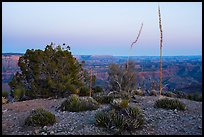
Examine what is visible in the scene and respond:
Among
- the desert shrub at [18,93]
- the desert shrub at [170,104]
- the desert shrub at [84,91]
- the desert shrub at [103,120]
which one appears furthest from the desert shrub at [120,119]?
the desert shrub at [18,93]

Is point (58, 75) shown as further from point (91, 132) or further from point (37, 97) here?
point (91, 132)

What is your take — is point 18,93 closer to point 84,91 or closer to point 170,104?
point 84,91

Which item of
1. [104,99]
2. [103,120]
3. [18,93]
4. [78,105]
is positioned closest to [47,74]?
[18,93]

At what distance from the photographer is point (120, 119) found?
7.73 m

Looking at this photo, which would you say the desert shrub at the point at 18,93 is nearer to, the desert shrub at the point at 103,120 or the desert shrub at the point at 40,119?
the desert shrub at the point at 40,119

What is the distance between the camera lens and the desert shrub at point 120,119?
24.8 ft

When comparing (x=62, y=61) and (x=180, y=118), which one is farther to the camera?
(x=62, y=61)

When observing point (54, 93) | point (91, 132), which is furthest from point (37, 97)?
point (91, 132)

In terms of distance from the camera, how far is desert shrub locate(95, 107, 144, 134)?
24.8 feet

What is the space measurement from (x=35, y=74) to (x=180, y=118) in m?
7.78

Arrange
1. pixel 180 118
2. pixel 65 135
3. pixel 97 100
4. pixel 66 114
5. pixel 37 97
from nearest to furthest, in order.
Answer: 1. pixel 65 135
2. pixel 180 118
3. pixel 66 114
4. pixel 97 100
5. pixel 37 97

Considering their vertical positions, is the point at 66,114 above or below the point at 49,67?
below

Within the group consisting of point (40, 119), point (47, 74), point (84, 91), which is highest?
point (47, 74)

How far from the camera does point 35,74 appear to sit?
1437 cm
